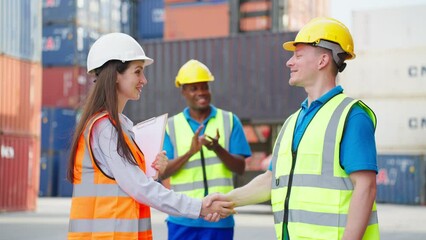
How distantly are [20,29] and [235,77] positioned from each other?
6013 millimetres

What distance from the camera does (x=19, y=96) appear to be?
17750 millimetres

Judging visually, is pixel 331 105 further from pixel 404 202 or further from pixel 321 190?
pixel 404 202

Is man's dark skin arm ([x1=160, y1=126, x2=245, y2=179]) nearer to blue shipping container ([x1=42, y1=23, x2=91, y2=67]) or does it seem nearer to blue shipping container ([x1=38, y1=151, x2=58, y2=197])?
blue shipping container ([x1=38, y1=151, x2=58, y2=197])

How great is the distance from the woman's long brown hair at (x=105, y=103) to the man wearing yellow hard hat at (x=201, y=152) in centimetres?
160

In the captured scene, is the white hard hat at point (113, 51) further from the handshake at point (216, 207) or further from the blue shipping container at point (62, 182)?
the blue shipping container at point (62, 182)

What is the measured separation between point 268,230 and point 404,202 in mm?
12129

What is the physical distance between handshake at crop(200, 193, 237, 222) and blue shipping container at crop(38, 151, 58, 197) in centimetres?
2620

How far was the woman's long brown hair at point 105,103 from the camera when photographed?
3.26 m

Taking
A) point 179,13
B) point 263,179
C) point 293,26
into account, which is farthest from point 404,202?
point 263,179

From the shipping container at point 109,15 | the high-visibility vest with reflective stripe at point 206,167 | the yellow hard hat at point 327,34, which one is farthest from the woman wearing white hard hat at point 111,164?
the shipping container at point 109,15

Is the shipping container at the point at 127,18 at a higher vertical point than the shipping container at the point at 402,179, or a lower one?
higher

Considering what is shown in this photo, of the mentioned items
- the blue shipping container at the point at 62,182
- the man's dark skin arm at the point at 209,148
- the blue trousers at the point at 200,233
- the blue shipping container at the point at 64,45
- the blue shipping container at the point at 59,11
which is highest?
the blue shipping container at the point at 59,11

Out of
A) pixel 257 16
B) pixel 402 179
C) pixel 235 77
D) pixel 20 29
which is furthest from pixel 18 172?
pixel 402 179

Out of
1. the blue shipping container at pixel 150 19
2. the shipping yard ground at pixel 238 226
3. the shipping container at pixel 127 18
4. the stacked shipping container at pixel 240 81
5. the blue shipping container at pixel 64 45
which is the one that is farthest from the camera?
the blue shipping container at pixel 150 19
